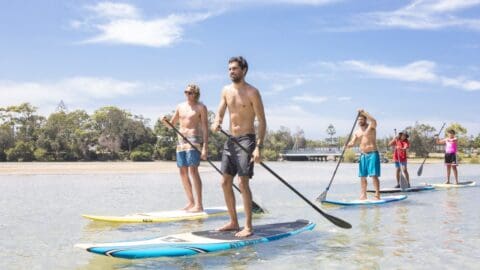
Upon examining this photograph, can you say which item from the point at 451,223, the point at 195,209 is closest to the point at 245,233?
the point at 195,209

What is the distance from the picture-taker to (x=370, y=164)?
38.6ft

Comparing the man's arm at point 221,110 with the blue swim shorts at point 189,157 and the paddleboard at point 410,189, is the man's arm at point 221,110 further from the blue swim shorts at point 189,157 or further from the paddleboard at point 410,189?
the paddleboard at point 410,189

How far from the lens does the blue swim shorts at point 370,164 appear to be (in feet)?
38.4

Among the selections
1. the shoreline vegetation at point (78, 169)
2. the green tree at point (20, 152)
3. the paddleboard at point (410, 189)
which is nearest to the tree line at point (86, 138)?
the green tree at point (20, 152)

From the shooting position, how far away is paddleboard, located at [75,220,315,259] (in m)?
5.41

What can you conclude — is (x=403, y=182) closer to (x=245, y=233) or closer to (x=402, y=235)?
(x=402, y=235)

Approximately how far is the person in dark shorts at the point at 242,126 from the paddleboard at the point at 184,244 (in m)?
0.25

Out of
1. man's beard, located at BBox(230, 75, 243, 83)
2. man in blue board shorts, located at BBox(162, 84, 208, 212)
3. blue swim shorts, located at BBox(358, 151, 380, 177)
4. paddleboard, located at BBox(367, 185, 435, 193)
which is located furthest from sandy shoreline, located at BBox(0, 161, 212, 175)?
man's beard, located at BBox(230, 75, 243, 83)

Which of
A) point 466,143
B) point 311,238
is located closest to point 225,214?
point 311,238

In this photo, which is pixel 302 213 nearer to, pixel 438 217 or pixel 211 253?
pixel 438 217

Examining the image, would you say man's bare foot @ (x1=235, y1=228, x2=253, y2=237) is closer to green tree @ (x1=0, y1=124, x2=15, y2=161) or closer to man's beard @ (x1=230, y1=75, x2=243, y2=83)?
man's beard @ (x1=230, y1=75, x2=243, y2=83)

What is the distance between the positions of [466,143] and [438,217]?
4335 inches

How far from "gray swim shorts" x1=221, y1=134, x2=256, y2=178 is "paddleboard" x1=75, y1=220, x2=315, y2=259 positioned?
2.89ft

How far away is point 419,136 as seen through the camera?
325 ft
